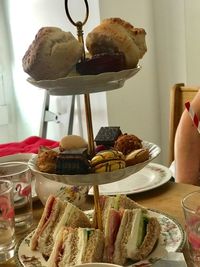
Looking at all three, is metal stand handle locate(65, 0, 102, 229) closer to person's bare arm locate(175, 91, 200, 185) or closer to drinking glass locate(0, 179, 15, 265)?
drinking glass locate(0, 179, 15, 265)

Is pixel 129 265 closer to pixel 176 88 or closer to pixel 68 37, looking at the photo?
pixel 68 37

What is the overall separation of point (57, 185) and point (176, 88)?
84 centimetres

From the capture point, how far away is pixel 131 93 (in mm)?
2281

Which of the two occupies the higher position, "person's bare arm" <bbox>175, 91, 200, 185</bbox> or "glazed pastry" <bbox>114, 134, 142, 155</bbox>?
"glazed pastry" <bbox>114, 134, 142, 155</bbox>

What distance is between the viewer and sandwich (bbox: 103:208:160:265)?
68 centimetres

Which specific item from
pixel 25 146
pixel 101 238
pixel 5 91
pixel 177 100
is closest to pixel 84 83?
pixel 101 238

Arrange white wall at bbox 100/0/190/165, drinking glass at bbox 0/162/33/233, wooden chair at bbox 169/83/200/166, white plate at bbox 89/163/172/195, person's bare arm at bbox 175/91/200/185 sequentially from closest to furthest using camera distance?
drinking glass at bbox 0/162/33/233
white plate at bbox 89/163/172/195
person's bare arm at bbox 175/91/200/185
wooden chair at bbox 169/83/200/166
white wall at bbox 100/0/190/165

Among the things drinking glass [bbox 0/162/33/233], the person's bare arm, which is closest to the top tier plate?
drinking glass [bbox 0/162/33/233]

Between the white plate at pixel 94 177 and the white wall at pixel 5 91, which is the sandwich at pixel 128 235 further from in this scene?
the white wall at pixel 5 91

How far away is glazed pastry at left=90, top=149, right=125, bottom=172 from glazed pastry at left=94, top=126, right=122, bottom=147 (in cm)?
7

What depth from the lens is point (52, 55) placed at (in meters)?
0.60

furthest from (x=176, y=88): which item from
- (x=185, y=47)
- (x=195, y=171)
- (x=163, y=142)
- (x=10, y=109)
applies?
(x=10, y=109)

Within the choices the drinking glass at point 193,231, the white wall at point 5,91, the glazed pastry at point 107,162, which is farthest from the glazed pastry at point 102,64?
the white wall at point 5,91

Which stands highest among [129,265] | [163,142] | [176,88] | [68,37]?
[68,37]
